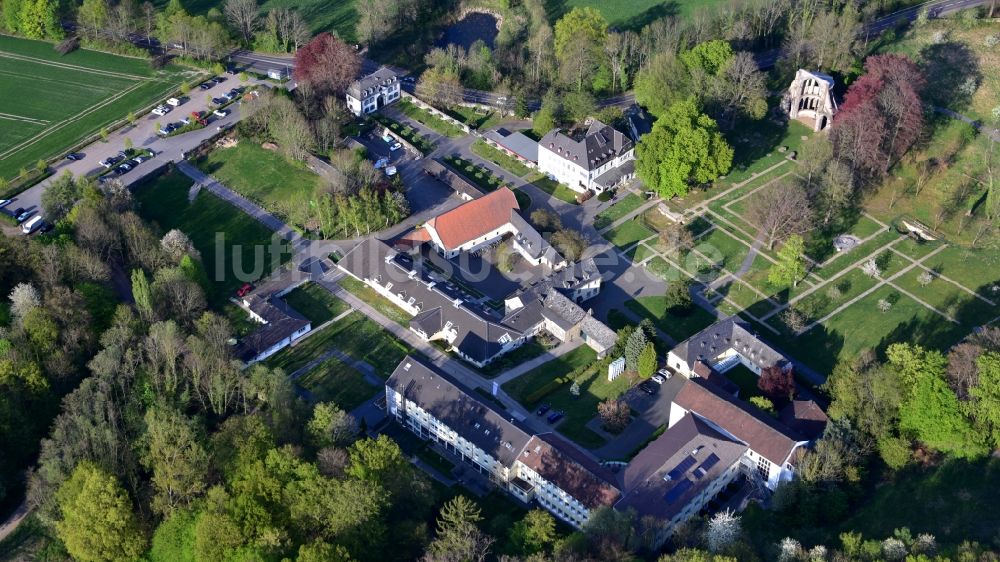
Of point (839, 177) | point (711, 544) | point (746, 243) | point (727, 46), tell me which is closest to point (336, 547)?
point (711, 544)

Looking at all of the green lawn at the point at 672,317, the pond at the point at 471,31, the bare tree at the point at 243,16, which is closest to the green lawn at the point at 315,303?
the green lawn at the point at 672,317

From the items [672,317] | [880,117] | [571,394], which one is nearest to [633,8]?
[880,117]

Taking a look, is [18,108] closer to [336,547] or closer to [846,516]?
[336,547]

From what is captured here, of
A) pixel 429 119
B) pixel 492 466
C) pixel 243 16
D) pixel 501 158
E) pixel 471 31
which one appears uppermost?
pixel 243 16

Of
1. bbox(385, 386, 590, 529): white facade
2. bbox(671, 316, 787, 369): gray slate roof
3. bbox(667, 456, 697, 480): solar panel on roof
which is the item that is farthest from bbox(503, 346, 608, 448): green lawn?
bbox(667, 456, 697, 480): solar panel on roof

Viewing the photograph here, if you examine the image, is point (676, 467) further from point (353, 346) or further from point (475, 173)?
point (475, 173)

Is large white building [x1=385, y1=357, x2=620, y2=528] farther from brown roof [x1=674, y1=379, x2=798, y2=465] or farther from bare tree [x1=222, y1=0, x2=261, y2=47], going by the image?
bare tree [x1=222, y1=0, x2=261, y2=47]

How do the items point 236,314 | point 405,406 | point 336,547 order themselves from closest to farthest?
point 336,547
point 405,406
point 236,314
